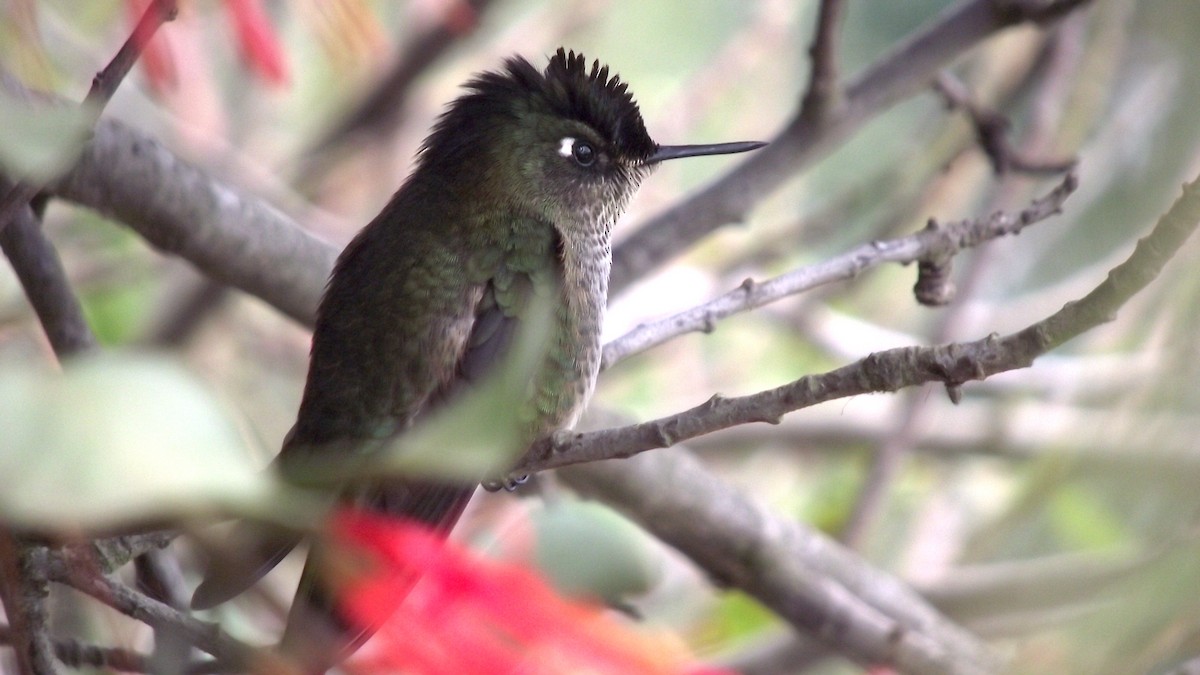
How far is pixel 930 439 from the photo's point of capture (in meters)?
3.07

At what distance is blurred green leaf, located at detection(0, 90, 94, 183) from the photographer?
0.55 meters

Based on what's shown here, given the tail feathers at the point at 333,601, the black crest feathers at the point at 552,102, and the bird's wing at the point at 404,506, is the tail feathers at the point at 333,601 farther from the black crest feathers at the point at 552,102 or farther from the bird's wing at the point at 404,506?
the black crest feathers at the point at 552,102

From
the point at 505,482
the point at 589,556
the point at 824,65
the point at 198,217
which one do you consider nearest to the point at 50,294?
the point at 198,217

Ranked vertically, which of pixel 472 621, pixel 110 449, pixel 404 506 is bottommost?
pixel 110 449

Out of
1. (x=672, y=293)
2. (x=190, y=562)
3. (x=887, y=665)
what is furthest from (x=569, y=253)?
(x=672, y=293)

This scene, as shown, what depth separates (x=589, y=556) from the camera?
60.7 inches

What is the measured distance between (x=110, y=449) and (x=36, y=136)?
0.16 metres

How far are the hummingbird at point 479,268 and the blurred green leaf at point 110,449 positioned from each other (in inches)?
35.7

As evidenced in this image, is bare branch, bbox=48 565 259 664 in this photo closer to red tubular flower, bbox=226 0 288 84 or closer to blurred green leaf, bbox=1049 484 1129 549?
red tubular flower, bbox=226 0 288 84

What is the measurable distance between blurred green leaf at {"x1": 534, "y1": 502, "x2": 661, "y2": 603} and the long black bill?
22.2 inches

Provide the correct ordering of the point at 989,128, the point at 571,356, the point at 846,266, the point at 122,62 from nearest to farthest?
the point at 122,62 → the point at 846,266 → the point at 571,356 → the point at 989,128

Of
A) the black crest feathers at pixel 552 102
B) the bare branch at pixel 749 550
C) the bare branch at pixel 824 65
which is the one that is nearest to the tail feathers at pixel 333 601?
the bare branch at pixel 749 550

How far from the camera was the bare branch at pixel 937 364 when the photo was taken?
0.99 m

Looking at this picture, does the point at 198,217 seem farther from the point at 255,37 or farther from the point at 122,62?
the point at 122,62
